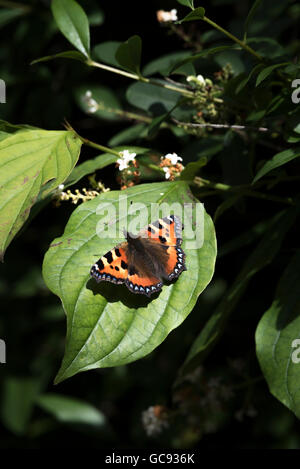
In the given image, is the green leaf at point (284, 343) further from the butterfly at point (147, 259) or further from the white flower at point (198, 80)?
the white flower at point (198, 80)

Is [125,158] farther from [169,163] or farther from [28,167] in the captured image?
[28,167]

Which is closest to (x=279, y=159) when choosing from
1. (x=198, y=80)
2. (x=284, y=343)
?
(x=198, y=80)

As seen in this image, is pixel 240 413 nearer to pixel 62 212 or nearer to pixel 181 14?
pixel 62 212

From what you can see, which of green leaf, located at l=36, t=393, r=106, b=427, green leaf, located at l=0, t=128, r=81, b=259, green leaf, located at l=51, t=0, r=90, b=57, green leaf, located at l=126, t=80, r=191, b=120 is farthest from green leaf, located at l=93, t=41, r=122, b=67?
green leaf, located at l=36, t=393, r=106, b=427

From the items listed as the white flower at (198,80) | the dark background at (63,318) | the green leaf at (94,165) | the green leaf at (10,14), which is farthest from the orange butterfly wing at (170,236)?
the green leaf at (10,14)

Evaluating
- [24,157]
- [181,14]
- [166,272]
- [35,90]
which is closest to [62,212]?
[35,90]

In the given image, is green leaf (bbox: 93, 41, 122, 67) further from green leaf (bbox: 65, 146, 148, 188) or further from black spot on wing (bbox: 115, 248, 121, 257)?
black spot on wing (bbox: 115, 248, 121, 257)
